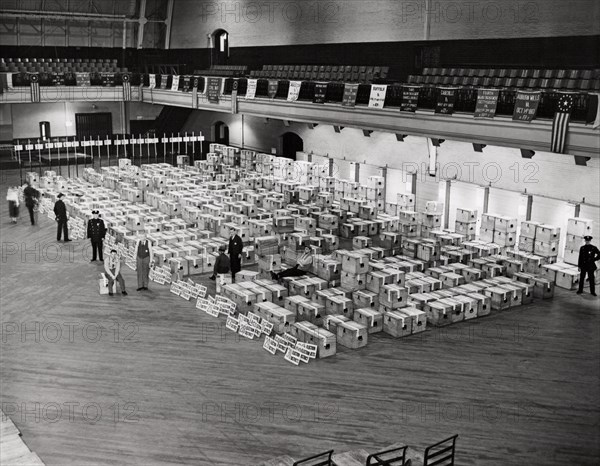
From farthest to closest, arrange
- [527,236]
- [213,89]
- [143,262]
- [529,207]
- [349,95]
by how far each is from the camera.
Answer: [213,89]
[349,95]
[529,207]
[527,236]
[143,262]

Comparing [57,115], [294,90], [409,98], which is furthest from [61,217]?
[57,115]

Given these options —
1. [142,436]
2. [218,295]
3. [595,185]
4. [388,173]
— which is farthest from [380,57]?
[142,436]

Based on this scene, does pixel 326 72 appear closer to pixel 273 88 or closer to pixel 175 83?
pixel 273 88

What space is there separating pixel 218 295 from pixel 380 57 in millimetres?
15562

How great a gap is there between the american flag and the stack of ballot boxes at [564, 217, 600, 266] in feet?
10.9

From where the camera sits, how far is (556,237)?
1883 centimetres

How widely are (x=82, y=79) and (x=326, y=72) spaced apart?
1424cm

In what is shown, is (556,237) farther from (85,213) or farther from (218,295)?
(85,213)

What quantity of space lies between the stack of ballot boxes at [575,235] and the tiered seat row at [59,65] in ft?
94.9

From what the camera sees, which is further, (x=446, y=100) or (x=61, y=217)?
(x=61, y=217)

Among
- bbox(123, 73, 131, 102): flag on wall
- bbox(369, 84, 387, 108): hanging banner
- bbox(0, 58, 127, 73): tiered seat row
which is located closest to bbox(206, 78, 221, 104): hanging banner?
bbox(123, 73, 131, 102): flag on wall

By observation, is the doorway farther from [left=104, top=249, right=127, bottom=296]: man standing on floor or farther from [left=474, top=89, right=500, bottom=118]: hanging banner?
[left=104, top=249, right=127, bottom=296]: man standing on floor

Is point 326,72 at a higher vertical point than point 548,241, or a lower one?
higher

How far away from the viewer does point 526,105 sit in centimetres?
1669
